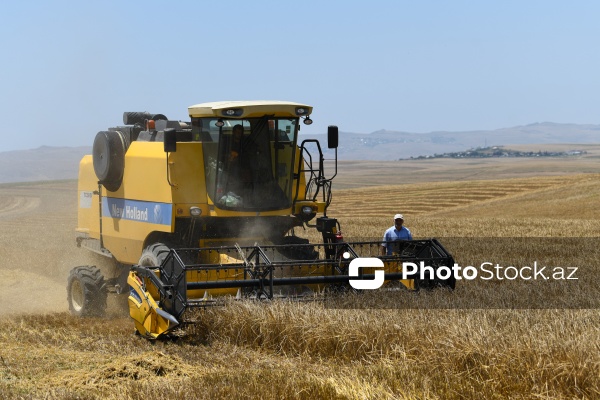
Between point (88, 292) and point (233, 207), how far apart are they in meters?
2.45

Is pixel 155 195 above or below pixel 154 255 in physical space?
above

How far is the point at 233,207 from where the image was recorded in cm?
1057

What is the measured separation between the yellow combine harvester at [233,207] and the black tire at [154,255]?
1 cm

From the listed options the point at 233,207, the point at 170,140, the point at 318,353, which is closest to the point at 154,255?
the point at 233,207

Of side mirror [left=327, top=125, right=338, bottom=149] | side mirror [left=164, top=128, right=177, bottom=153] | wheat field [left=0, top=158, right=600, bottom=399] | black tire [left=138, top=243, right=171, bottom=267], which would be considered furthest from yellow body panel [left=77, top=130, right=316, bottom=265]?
wheat field [left=0, top=158, right=600, bottom=399]

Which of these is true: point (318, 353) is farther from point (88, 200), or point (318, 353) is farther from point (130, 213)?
point (88, 200)

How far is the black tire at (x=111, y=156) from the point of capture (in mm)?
11789

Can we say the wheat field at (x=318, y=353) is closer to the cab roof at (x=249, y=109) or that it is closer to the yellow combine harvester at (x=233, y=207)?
the yellow combine harvester at (x=233, y=207)

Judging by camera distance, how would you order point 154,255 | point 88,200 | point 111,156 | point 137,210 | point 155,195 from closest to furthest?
point 154,255, point 155,195, point 137,210, point 111,156, point 88,200

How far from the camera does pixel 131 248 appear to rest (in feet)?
38.0

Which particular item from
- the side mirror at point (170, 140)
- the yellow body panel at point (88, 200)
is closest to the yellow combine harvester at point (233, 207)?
the side mirror at point (170, 140)

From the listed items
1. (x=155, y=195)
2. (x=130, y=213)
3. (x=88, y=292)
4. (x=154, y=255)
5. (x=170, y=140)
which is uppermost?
(x=170, y=140)

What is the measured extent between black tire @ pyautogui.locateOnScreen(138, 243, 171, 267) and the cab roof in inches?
63.0

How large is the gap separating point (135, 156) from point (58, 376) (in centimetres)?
485
